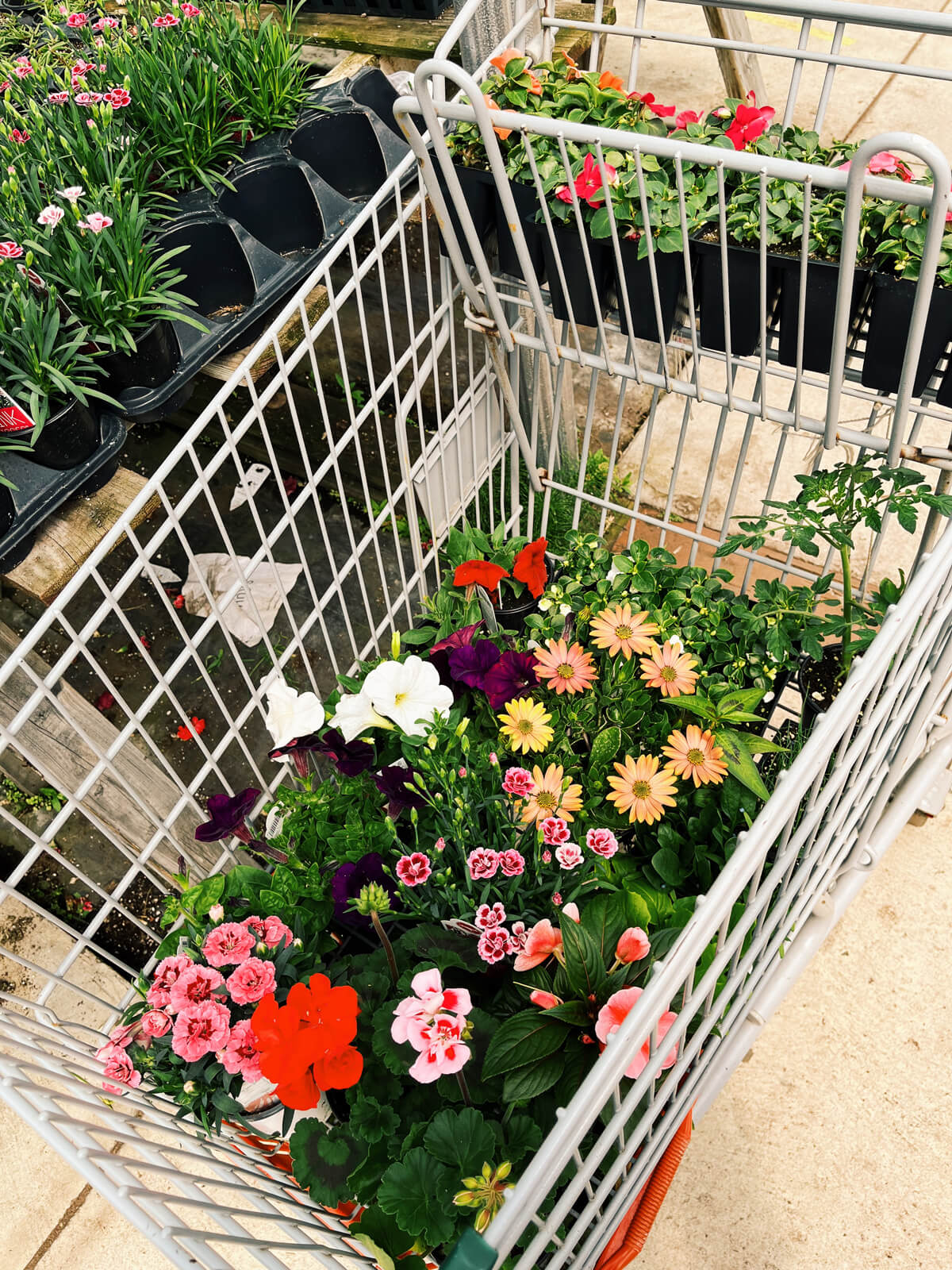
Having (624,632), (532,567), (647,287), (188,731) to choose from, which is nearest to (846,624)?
(624,632)

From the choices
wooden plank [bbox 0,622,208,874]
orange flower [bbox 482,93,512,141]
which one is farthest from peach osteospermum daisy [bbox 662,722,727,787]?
orange flower [bbox 482,93,512,141]

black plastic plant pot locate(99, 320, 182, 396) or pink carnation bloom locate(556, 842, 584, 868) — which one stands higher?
black plastic plant pot locate(99, 320, 182, 396)

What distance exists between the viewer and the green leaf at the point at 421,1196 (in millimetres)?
1075

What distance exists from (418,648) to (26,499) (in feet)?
2.73

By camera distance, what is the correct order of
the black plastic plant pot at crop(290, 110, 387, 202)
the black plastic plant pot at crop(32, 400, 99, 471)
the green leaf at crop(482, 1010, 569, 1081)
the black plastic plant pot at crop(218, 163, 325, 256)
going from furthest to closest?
the black plastic plant pot at crop(290, 110, 387, 202), the black plastic plant pot at crop(218, 163, 325, 256), the black plastic plant pot at crop(32, 400, 99, 471), the green leaf at crop(482, 1010, 569, 1081)

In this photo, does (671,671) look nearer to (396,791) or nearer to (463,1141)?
(396,791)

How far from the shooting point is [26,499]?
158 cm

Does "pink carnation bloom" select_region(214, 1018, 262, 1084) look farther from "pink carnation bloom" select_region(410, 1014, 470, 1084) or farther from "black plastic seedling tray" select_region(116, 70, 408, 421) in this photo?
"black plastic seedling tray" select_region(116, 70, 408, 421)

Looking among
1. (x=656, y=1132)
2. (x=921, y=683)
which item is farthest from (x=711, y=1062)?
(x=921, y=683)

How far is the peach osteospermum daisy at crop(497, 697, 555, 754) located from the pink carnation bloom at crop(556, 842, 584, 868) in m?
0.24

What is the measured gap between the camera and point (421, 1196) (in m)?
1.10

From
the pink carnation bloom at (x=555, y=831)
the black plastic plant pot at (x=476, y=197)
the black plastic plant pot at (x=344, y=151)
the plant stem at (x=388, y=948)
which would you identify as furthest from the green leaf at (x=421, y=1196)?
the black plastic plant pot at (x=344, y=151)

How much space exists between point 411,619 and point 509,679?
486mm

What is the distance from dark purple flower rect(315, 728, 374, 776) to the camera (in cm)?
148
